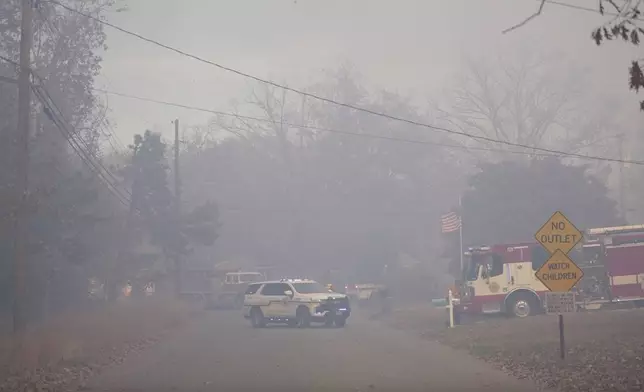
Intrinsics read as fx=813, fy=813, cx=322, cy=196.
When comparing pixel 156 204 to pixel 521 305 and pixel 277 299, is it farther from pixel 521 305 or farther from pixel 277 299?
pixel 521 305

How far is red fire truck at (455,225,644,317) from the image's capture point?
1220 inches

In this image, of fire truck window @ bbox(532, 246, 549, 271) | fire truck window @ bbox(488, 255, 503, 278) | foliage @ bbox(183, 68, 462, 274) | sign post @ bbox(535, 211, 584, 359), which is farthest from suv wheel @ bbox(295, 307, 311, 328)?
foliage @ bbox(183, 68, 462, 274)

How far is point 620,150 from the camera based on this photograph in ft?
172

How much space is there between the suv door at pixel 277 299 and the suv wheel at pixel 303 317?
0.55 metres

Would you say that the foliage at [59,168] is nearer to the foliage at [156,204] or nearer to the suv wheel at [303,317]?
the foliage at [156,204]

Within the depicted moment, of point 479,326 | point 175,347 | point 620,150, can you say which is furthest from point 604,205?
point 175,347

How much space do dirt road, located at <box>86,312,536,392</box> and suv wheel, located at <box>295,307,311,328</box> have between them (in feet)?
15.8

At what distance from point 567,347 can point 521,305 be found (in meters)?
12.6

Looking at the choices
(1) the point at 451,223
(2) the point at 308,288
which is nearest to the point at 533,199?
(1) the point at 451,223

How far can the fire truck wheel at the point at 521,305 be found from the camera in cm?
3159

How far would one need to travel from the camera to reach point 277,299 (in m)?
34.8

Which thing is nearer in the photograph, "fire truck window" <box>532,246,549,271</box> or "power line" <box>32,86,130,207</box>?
"power line" <box>32,86,130,207</box>

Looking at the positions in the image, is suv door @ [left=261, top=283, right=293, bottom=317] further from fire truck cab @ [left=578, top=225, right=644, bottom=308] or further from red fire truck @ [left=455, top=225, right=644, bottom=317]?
fire truck cab @ [left=578, top=225, right=644, bottom=308]

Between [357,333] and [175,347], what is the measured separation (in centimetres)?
756
